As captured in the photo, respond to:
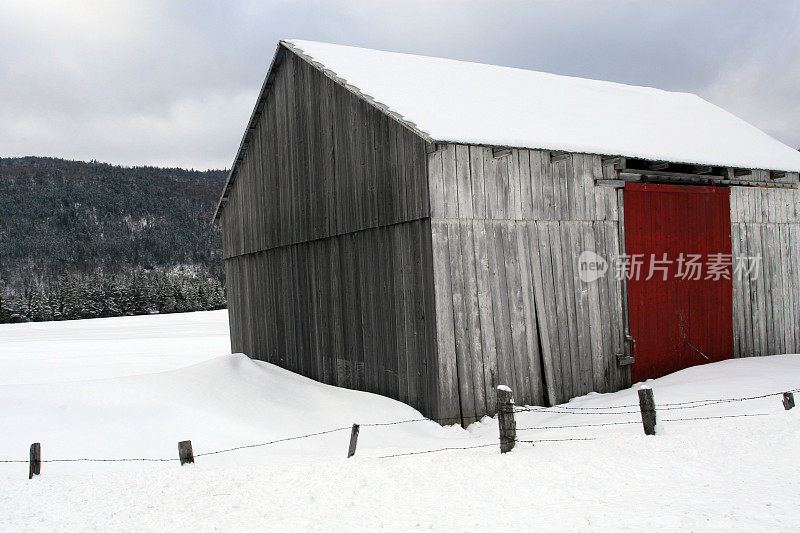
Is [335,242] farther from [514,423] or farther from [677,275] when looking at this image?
[677,275]

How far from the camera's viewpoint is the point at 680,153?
13.5 meters

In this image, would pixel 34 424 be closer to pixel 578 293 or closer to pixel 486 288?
pixel 486 288

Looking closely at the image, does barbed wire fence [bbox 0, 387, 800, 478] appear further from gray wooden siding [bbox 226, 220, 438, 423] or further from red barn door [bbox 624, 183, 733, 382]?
red barn door [bbox 624, 183, 733, 382]

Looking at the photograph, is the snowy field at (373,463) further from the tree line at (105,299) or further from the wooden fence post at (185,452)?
the tree line at (105,299)

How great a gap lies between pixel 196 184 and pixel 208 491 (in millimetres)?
185523

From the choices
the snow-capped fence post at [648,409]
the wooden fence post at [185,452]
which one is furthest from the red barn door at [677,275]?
the wooden fence post at [185,452]

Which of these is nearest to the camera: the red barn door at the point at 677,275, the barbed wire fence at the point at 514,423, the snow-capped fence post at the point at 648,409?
the barbed wire fence at the point at 514,423

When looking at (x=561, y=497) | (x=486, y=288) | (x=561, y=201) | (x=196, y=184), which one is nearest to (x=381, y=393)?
(x=486, y=288)

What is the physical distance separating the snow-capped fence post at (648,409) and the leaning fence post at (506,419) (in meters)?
1.71

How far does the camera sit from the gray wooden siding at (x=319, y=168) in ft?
36.0

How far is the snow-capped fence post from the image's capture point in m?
8.52

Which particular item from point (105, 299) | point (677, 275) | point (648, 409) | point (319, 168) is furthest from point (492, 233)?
point (105, 299)

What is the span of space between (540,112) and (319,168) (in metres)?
4.54

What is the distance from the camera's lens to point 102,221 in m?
164
